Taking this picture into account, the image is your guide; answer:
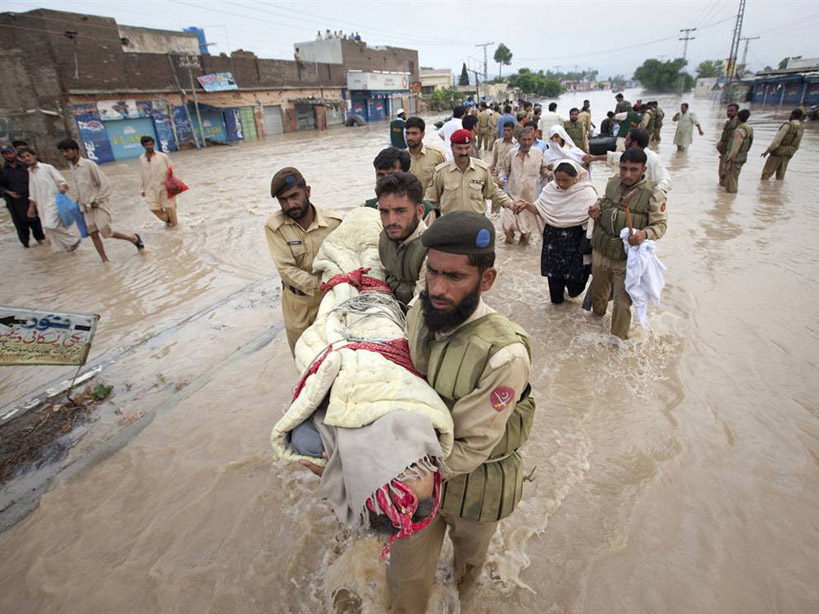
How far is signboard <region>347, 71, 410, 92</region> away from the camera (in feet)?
125

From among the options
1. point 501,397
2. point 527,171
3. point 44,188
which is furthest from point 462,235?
point 44,188

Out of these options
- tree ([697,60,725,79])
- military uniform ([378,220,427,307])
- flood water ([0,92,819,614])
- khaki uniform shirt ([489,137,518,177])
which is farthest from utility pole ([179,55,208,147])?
tree ([697,60,725,79])

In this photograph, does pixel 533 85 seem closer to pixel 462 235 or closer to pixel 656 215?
pixel 656 215

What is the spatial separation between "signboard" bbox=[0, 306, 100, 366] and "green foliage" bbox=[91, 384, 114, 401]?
706mm

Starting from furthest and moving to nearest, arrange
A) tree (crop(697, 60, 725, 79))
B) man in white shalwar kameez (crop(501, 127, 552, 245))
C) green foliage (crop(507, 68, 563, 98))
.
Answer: tree (crop(697, 60, 725, 79)) → green foliage (crop(507, 68, 563, 98)) → man in white shalwar kameez (crop(501, 127, 552, 245))

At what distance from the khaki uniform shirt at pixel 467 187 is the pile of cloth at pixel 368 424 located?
3.28 metres

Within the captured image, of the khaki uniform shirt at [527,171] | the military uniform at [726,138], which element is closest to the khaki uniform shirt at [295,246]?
the khaki uniform shirt at [527,171]

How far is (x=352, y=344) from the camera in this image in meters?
1.44

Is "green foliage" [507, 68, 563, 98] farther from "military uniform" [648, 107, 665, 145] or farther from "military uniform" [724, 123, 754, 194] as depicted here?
"military uniform" [724, 123, 754, 194]

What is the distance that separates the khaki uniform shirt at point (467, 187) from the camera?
179 inches

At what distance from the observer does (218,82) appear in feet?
83.5

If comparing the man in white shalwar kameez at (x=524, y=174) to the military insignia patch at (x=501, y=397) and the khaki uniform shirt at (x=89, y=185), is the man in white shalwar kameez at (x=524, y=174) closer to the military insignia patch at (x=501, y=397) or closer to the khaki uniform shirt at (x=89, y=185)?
the military insignia patch at (x=501, y=397)

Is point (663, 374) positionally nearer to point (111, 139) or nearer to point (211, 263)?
point (211, 263)

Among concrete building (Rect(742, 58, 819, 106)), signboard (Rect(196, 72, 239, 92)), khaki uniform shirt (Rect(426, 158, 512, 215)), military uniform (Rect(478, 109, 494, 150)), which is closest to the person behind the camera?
khaki uniform shirt (Rect(426, 158, 512, 215))
